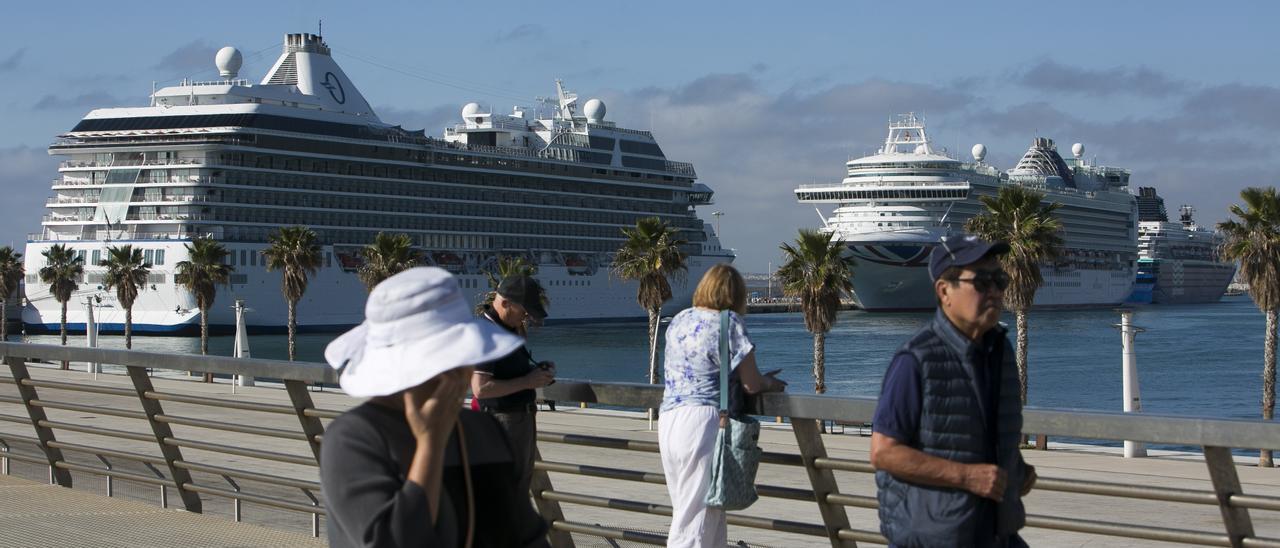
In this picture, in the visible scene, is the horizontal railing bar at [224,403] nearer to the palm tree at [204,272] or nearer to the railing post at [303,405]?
the railing post at [303,405]

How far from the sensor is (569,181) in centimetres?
9312

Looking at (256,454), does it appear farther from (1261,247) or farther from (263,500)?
(1261,247)

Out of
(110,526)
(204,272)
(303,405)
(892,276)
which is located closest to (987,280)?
(303,405)

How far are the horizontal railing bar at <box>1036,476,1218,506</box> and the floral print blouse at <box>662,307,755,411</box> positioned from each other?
3.72ft

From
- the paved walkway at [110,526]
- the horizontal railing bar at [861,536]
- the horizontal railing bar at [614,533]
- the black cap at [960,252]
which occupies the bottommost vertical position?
the paved walkway at [110,526]

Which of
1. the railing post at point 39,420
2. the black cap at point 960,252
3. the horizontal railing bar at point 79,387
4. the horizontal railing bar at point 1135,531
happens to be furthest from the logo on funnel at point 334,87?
the black cap at point 960,252

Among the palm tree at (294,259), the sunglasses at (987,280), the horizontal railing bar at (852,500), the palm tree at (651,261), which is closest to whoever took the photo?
the sunglasses at (987,280)

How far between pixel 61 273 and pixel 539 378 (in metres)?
71.9

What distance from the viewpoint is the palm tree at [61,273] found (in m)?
71.5

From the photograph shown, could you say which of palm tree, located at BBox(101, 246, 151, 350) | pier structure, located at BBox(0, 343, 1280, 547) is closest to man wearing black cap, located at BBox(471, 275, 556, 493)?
pier structure, located at BBox(0, 343, 1280, 547)

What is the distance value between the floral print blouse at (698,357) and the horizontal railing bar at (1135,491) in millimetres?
1133

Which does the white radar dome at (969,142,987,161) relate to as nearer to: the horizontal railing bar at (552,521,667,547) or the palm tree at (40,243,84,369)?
the palm tree at (40,243,84,369)

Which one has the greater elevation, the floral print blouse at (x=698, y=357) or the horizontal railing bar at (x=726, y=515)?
the floral print blouse at (x=698, y=357)

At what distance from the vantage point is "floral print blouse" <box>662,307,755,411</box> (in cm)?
496
